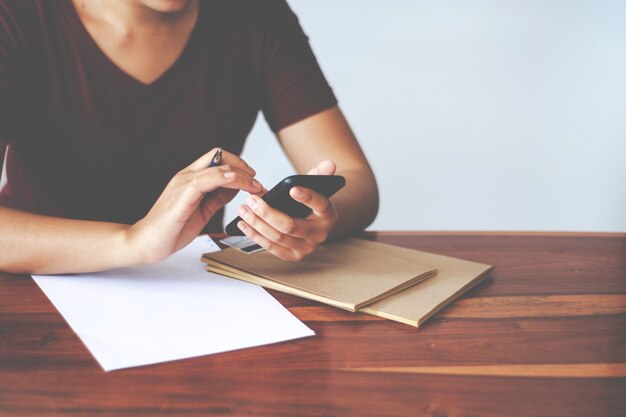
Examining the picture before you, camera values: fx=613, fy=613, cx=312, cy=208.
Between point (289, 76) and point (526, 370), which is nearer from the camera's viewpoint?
point (526, 370)

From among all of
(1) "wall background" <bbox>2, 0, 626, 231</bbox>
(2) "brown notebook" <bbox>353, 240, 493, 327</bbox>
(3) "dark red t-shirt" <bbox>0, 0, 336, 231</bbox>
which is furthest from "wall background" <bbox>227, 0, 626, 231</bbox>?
(2) "brown notebook" <bbox>353, 240, 493, 327</bbox>

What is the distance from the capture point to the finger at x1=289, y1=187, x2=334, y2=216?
0.81m

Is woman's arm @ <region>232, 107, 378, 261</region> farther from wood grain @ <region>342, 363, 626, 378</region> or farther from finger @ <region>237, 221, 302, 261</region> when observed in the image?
wood grain @ <region>342, 363, 626, 378</region>

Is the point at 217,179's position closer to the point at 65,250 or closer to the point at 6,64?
the point at 65,250

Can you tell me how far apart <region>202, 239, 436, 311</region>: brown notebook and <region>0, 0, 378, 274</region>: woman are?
0.16 feet

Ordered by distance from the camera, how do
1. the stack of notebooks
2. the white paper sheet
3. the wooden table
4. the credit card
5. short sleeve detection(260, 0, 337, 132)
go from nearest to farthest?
1. the wooden table
2. the white paper sheet
3. the stack of notebooks
4. the credit card
5. short sleeve detection(260, 0, 337, 132)

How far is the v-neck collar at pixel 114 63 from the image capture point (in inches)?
45.4

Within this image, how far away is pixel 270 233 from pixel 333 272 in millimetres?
108

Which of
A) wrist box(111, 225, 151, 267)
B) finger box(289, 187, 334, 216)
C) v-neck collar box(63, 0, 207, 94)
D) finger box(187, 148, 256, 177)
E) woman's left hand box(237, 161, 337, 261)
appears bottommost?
wrist box(111, 225, 151, 267)

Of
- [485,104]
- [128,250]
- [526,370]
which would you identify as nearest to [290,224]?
[128,250]

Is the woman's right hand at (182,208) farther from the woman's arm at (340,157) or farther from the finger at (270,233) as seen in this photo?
the woman's arm at (340,157)

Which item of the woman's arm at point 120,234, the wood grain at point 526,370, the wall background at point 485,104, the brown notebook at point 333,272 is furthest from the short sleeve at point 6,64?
the wall background at point 485,104

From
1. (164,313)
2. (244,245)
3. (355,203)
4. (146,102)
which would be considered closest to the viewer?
(164,313)

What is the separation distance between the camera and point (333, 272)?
2.87 feet
